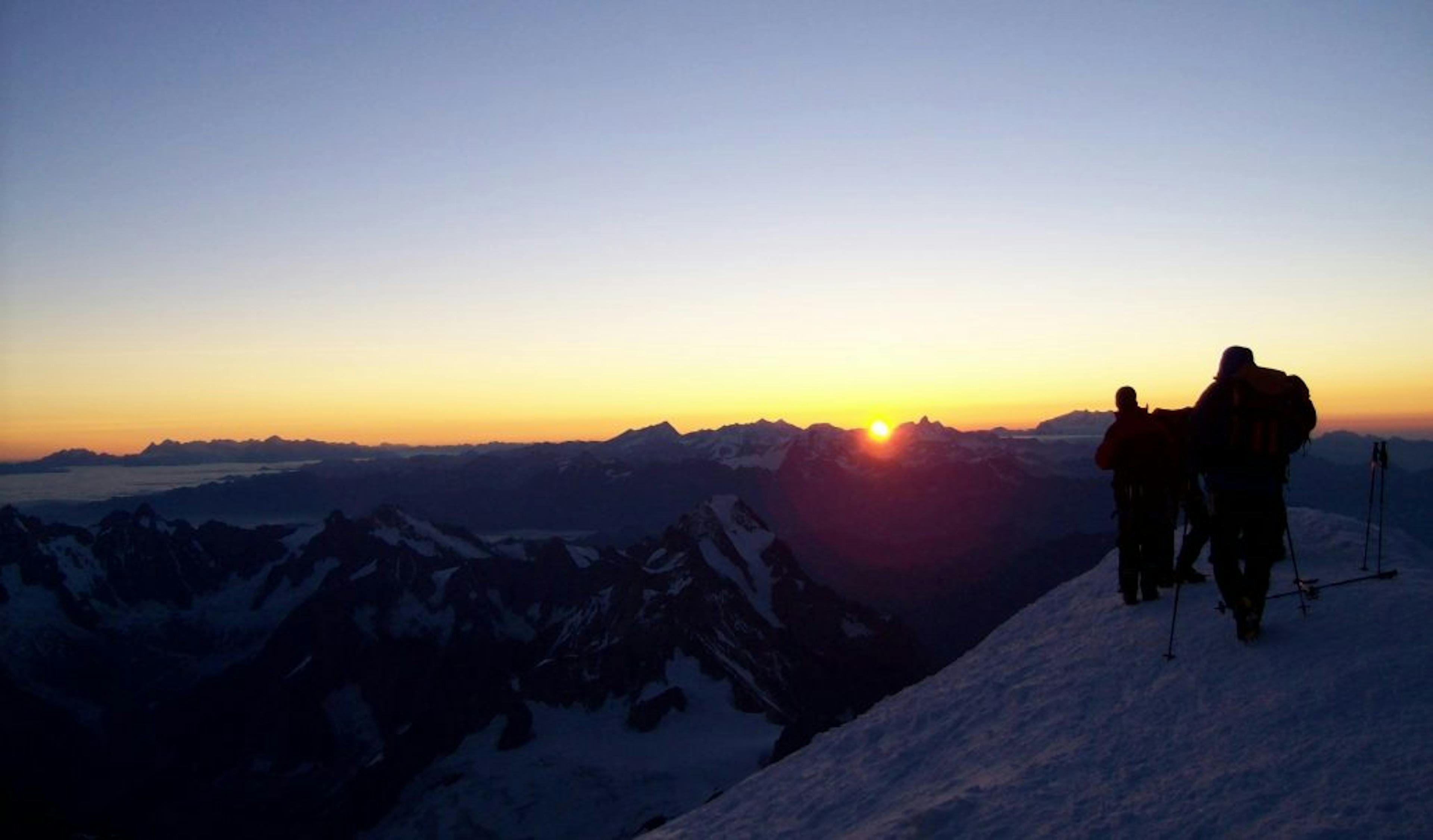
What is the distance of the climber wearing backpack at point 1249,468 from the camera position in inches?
472

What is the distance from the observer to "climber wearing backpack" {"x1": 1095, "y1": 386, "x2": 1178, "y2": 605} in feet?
51.4

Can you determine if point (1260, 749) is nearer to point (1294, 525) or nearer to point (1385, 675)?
point (1385, 675)

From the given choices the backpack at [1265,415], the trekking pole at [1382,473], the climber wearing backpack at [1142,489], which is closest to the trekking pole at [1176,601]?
the climber wearing backpack at [1142,489]

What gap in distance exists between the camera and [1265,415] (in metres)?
12.0

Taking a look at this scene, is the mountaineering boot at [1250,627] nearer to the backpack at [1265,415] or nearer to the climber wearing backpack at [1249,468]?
the climber wearing backpack at [1249,468]

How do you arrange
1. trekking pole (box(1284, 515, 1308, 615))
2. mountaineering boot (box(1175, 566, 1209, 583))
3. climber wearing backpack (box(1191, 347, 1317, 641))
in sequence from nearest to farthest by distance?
climber wearing backpack (box(1191, 347, 1317, 641)) → trekking pole (box(1284, 515, 1308, 615)) → mountaineering boot (box(1175, 566, 1209, 583))

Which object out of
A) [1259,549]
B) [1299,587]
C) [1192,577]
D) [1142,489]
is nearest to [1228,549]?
[1259,549]

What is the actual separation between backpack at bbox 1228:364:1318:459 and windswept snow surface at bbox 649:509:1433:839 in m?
2.27

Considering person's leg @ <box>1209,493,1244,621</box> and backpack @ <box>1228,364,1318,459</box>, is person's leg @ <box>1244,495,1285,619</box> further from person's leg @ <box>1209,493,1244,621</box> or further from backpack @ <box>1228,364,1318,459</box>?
backpack @ <box>1228,364,1318,459</box>

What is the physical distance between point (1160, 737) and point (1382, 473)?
8.33 meters

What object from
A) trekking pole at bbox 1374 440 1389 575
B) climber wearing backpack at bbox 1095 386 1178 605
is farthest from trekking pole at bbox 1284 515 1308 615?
climber wearing backpack at bbox 1095 386 1178 605

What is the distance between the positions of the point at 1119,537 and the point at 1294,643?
4.38 m

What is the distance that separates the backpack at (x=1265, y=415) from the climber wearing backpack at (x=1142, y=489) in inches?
128

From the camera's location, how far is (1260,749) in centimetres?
905
